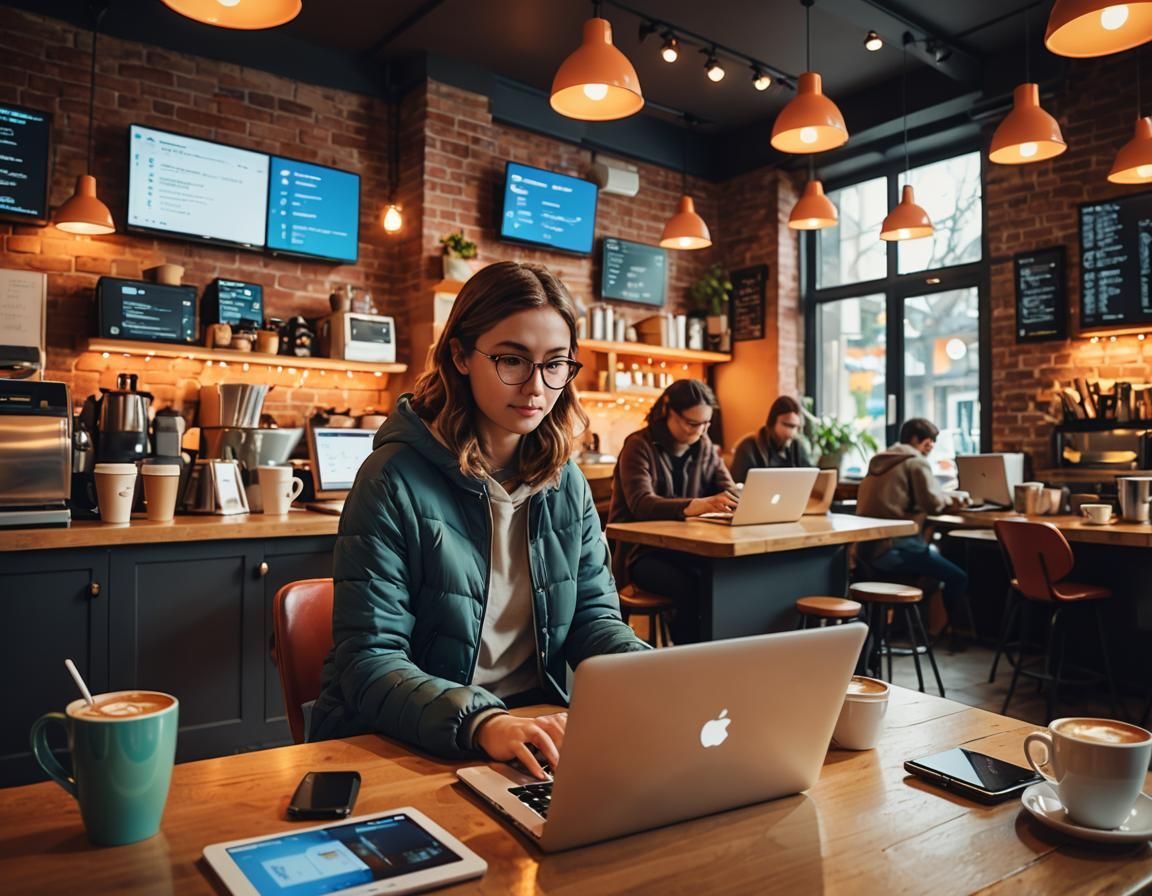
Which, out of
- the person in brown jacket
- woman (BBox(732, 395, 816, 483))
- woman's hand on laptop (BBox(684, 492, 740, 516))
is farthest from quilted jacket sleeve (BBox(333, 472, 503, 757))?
woman (BBox(732, 395, 816, 483))

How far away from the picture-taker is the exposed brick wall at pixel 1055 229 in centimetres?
523

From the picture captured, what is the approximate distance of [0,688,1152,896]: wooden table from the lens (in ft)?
2.46

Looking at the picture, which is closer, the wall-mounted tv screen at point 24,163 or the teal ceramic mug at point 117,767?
the teal ceramic mug at point 117,767

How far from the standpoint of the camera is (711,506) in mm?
3637

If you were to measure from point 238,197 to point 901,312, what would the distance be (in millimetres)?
4752

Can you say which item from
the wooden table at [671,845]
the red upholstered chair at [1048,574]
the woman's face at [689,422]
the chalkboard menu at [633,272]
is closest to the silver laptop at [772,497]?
the woman's face at [689,422]

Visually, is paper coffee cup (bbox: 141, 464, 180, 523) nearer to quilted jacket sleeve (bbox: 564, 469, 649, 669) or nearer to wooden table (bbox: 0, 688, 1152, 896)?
quilted jacket sleeve (bbox: 564, 469, 649, 669)

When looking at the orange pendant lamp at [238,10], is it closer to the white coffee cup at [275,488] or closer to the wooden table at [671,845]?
the white coffee cup at [275,488]

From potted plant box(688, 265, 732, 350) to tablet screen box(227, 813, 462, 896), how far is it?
6715 millimetres

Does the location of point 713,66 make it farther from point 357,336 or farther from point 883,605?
point 883,605

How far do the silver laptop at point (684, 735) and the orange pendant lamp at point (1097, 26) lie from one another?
2.64 meters

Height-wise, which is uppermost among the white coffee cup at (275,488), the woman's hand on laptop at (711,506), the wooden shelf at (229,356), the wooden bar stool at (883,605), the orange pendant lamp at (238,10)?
the orange pendant lamp at (238,10)

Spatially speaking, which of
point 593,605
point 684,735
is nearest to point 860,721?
point 684,735

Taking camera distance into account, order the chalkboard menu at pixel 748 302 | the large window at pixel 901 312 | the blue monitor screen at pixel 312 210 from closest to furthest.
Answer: the blue monitor screen at pixel 312 210, the large window at pixel 901 312, the chalkboard menu at pixel 748 302
